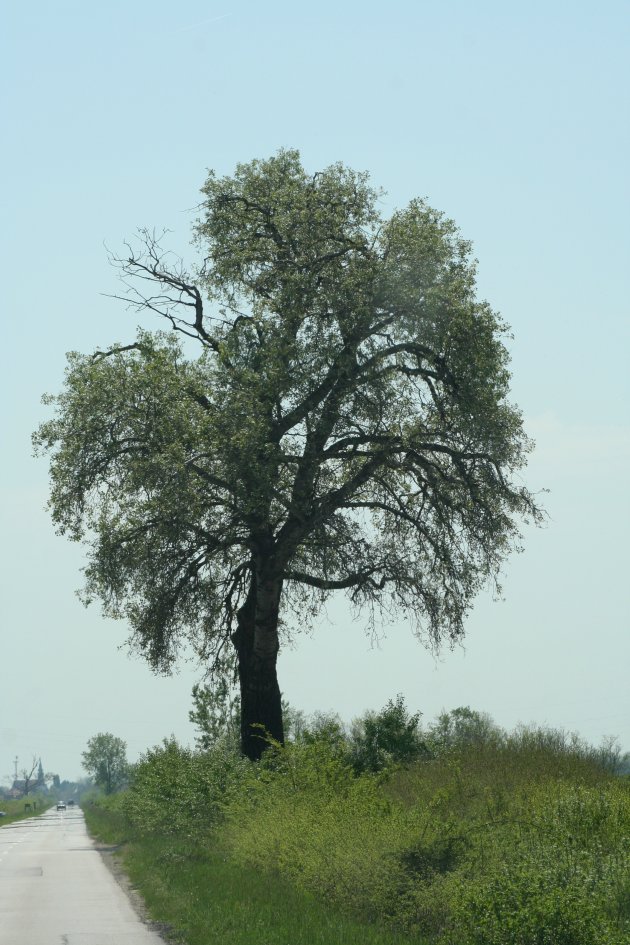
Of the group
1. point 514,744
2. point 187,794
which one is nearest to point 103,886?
point 187,794

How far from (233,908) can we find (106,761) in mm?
178116

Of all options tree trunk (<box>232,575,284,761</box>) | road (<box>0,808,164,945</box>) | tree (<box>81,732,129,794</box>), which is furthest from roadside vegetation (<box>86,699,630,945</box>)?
tree (<box>81,732,129,794</box>)

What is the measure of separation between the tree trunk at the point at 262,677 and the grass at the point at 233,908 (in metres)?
7.12

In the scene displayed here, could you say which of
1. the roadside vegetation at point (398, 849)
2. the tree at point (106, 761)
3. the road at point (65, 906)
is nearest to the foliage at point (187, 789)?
the roadside vegetation at point (398, 849)

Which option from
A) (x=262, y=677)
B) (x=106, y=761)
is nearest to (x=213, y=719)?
(x=262, y=677)

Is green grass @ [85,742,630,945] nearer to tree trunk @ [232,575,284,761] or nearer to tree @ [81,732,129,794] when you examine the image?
tree trunk @ [232,575,284,761]

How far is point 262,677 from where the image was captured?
30.5m

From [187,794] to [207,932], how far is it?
1314cm

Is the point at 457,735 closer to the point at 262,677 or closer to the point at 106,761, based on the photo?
the point at 262,677

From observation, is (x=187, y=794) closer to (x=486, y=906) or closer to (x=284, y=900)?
(x=284, y=900)

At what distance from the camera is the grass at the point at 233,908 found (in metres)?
12.6

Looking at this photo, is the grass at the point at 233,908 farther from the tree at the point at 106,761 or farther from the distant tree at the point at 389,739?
the tree at the point at 106,761

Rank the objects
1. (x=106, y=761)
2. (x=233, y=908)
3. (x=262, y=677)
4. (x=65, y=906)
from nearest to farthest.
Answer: (x=233, y=908) → (x=65, y=906) → (x=262, y=677) → (x=106, y=761)

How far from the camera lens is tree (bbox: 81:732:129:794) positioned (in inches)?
7265
